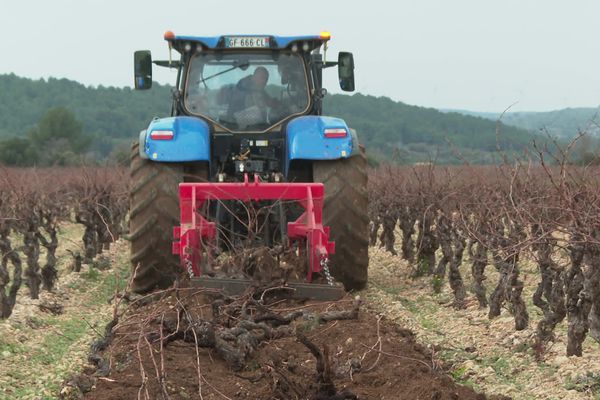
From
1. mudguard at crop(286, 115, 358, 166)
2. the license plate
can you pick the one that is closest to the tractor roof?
the license plate

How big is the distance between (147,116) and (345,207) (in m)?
80.5

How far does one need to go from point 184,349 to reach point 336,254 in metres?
2.54

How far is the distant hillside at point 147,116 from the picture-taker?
222 feet

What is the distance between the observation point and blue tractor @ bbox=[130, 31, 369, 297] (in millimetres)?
6621

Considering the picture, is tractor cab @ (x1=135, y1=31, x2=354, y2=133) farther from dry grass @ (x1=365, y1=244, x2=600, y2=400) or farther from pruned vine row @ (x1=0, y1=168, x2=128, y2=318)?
dry grass @ (x1=365, y1=244, x2=600, y2=400)

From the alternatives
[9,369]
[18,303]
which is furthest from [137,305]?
[18,303]

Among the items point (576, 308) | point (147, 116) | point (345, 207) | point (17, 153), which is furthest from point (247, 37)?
point (147, 116)

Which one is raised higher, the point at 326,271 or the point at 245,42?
the point at 245,42

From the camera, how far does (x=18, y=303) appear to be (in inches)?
344

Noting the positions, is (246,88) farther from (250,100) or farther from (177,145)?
(177,145)

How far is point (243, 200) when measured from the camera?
671 centimetres

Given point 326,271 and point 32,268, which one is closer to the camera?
point 326,271

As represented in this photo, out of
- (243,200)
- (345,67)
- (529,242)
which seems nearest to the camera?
(529,242)

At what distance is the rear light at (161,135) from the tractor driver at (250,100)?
812 millimetres
